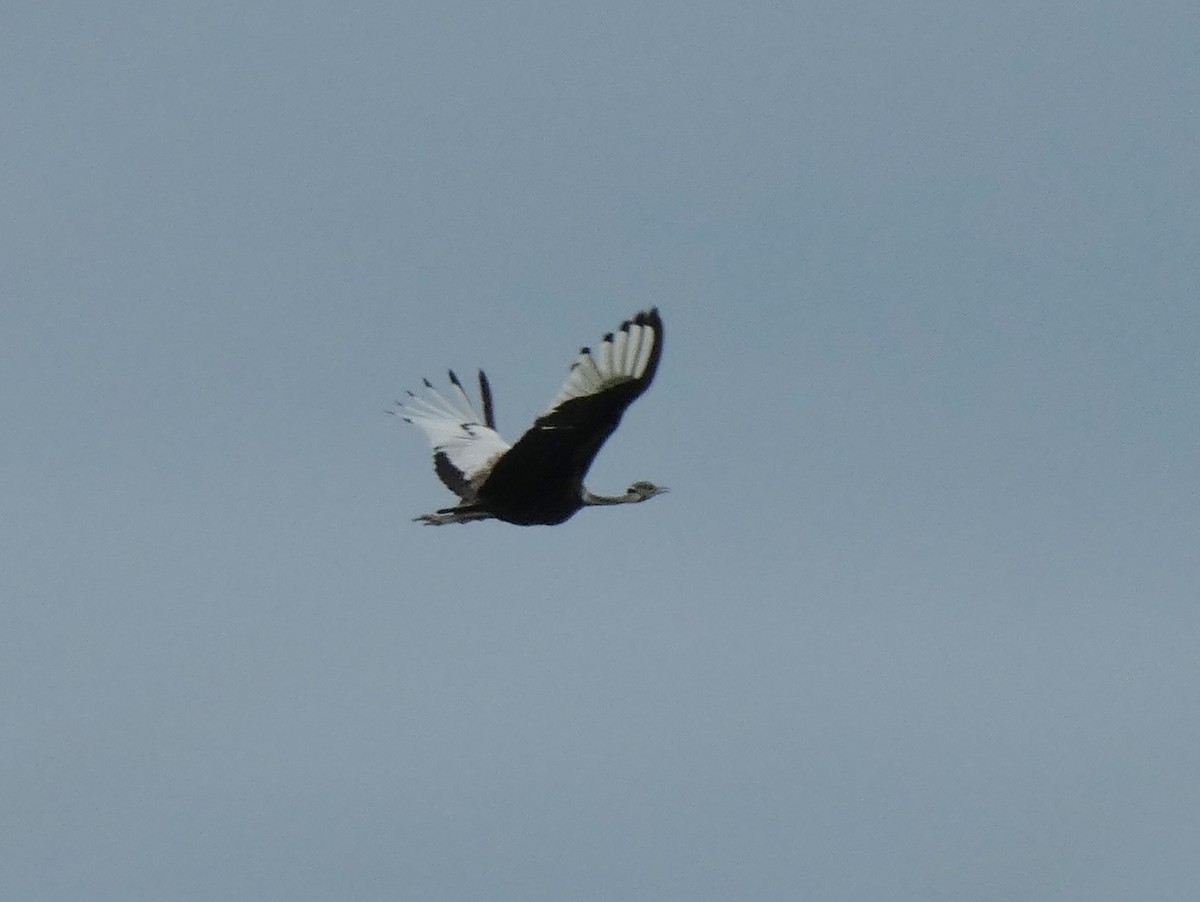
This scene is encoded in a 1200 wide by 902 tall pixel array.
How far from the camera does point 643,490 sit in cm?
3719

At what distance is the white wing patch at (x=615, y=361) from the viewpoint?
29938 mm

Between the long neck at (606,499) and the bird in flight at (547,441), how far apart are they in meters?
0.02

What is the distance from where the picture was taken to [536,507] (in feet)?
112

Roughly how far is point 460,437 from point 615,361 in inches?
390

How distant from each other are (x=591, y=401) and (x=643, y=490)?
709 centimetres

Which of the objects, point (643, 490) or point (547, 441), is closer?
point (547, 441)

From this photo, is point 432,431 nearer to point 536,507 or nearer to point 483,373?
point 483,373

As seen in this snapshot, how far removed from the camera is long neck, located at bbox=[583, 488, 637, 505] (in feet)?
116

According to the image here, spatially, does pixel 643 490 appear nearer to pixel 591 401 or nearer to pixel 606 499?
pixel 606 499

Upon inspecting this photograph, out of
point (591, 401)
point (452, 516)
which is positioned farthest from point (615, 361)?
point (452, 516)

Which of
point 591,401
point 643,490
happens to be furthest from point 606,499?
point 591,401

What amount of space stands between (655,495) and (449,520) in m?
4.41

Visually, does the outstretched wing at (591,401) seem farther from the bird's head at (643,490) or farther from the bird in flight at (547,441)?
Answer: the bird's head at (643,490)

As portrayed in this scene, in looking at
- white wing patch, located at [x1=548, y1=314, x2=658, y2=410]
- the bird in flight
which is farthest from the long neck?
white wing patch, located at [x1=548, y1=314, x2=658, y2=410]
